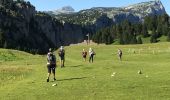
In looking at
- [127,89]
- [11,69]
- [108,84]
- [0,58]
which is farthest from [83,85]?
[0,58]

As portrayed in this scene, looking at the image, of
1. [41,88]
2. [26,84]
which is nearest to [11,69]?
[26,84]

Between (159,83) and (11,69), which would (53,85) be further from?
(11,69)

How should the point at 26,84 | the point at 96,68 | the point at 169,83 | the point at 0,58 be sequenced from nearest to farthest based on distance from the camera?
the point at 169,83, the point at 26,84, the point at 96,68, the point at 0,58

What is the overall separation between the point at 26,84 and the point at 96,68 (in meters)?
17.9

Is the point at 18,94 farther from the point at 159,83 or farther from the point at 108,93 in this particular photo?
the point at 159,83

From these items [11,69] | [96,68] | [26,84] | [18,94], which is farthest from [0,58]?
[18,94]

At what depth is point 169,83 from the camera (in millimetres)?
35531

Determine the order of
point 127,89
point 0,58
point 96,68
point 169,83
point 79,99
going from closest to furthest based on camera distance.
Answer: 1. point 79,99
2. point 127,89
3. point 169,83
4. point 96,68
5. point 0,58

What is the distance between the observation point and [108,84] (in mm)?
36000

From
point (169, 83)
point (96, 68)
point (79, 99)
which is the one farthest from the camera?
point (96, 68)

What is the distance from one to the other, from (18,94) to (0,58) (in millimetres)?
55910

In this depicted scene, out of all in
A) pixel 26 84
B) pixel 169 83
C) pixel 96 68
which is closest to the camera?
pixel 169 83

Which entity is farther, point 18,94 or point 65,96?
point 18,94

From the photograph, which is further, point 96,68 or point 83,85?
point 96,68
